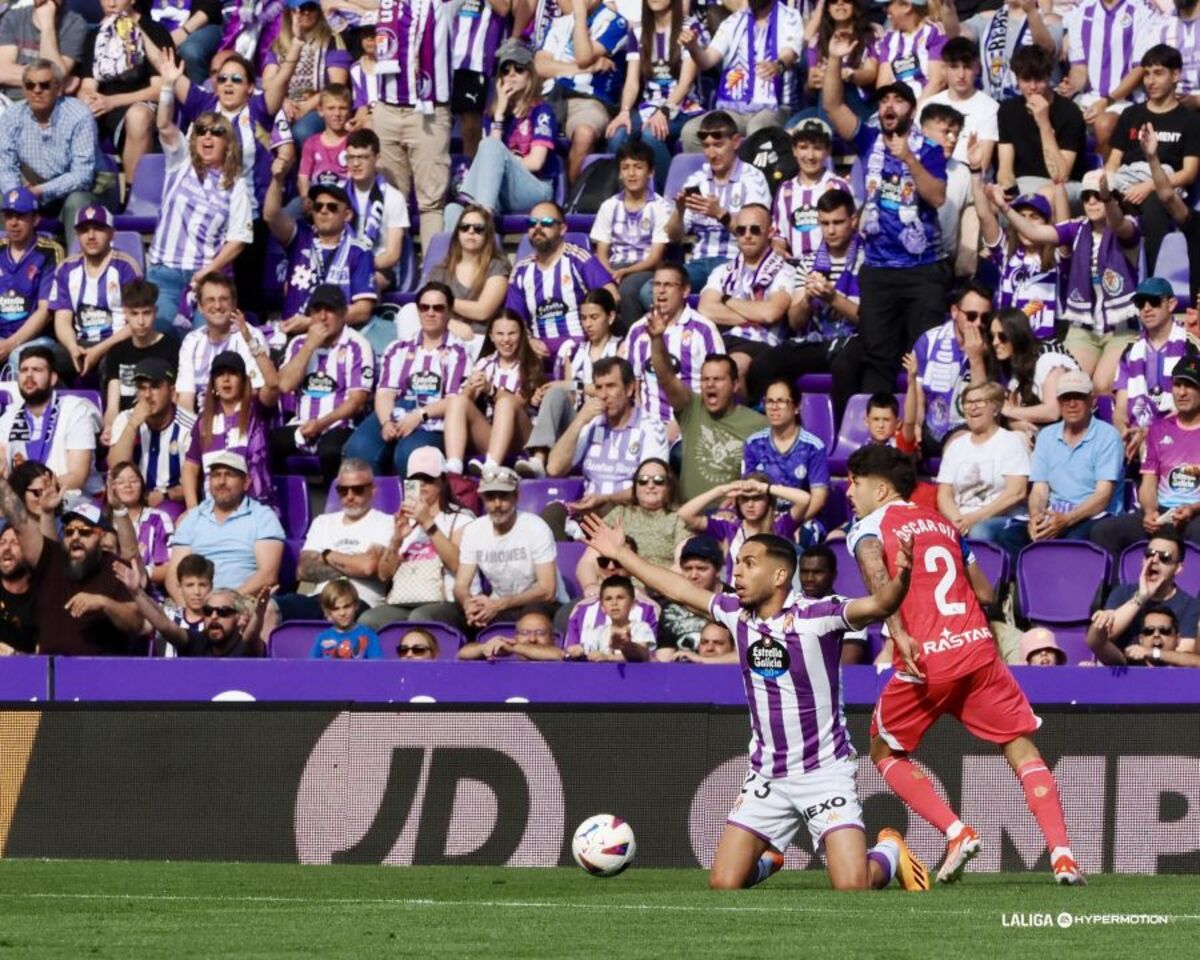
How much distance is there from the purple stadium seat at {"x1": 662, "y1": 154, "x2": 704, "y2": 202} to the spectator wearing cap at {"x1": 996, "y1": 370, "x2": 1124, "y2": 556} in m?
4.21

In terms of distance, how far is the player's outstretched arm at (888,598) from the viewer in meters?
9.80

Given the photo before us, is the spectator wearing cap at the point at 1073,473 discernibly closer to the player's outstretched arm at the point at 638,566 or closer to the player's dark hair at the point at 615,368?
the player's dark hair at the point at 615,368

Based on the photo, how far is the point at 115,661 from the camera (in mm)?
14820

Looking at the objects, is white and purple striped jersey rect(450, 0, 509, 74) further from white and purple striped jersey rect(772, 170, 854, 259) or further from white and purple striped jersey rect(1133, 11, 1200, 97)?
white and purple striped jersey rect(1133, 11, 1200, 97)

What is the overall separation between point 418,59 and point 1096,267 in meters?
5.81

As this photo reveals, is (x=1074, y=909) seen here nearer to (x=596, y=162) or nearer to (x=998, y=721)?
(x=998, y=721)

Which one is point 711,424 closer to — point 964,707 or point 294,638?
point 294,638

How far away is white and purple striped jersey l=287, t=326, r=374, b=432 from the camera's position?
56.4ft

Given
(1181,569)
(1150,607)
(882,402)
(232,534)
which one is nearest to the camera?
(1150,607)

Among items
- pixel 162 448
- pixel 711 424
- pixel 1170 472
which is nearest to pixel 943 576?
pixel 1170 472

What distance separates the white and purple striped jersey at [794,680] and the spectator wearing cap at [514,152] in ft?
27.2

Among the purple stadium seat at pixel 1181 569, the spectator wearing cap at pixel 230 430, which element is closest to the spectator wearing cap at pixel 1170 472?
the purple stadium seat at pixel 1181 569

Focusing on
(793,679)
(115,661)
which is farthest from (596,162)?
(793,679)

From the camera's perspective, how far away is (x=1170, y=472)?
14.6m
